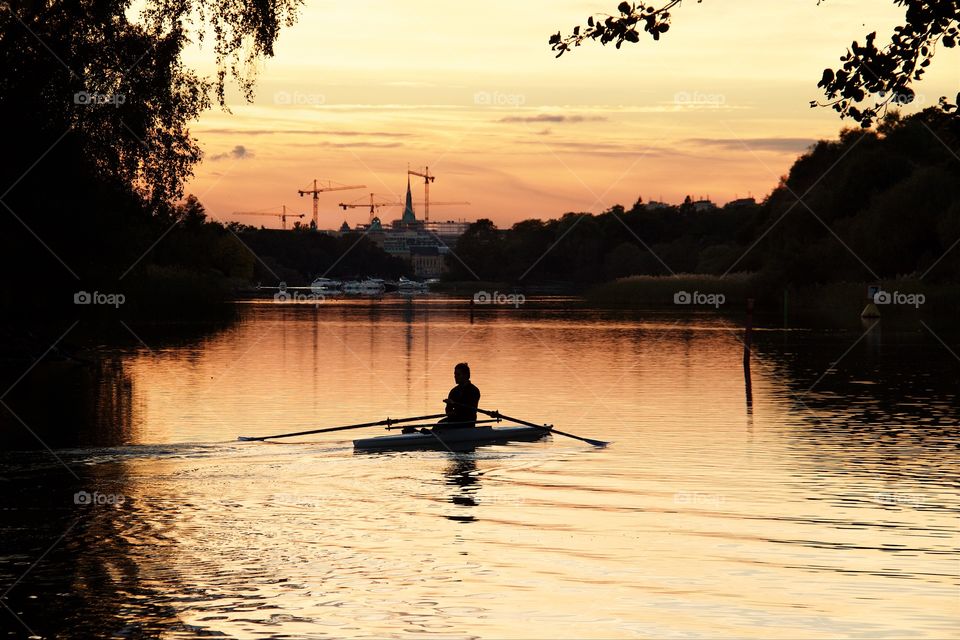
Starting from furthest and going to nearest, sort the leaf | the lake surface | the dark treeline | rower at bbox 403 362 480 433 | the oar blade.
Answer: the dark treeline, rower at bbox 403 362 480 433, the oar blade, the lake surface, the leaf

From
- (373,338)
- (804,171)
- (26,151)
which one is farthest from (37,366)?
(804,171)

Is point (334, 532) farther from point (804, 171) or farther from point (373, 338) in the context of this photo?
point (804, 171)

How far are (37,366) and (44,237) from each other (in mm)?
8614

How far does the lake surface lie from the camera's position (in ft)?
43.0

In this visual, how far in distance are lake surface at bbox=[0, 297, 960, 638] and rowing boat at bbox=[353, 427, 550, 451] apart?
0.43 meters

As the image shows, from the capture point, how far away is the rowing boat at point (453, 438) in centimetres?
2559

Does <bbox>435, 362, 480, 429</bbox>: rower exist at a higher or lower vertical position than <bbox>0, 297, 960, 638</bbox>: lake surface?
higher

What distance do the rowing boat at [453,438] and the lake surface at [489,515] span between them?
1.40 feet

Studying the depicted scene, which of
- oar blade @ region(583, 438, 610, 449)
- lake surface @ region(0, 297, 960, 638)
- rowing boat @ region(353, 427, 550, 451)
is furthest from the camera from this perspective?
oar blade @ region(583, 438, 610, 449)

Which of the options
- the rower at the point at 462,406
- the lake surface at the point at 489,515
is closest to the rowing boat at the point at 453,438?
the rower at the point at 462,406

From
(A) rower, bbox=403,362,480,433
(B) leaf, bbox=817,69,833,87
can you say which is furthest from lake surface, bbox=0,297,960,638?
(B) leaf, bbox=817,69,833,87

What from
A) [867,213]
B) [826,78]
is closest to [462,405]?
[826,78]

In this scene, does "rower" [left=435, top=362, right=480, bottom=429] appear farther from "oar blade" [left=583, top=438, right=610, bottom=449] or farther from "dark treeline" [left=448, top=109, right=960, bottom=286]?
"dark treeline" [left=448, top=109, right=960, bottom=286]

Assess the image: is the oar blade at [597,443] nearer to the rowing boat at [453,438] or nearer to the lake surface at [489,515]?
the lake surface at [489,515]
